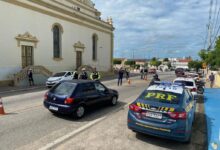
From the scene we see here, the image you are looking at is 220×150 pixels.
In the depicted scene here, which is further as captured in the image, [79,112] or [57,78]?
[57,78]

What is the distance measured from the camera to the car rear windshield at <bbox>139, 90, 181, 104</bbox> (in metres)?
6.33

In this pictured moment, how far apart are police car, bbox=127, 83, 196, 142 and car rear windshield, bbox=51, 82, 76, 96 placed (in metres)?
2.80

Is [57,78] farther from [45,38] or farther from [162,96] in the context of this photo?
[162,96]

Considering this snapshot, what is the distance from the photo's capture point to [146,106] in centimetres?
612

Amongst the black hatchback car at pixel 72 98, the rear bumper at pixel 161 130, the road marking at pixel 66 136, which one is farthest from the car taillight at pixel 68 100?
the rear bumper at pixel 161 130

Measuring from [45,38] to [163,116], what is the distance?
2278 cm

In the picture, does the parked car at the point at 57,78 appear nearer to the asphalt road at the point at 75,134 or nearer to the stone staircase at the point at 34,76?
the stone staircase at the point at 34,76

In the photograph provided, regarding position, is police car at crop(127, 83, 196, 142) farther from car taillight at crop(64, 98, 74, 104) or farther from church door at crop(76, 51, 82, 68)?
church door at crop(76, 51, 82, 68)

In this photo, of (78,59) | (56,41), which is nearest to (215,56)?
(78,59)

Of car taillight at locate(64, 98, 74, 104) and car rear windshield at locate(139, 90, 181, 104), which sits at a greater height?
car rear windshield at locate(139, 90, 181, 104)

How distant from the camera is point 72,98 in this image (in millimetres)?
7887

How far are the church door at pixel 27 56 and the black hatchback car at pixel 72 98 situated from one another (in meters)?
15.9

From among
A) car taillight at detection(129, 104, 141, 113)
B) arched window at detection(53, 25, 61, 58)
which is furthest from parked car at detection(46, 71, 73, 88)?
car taillight at detection(129, 104, 141, 113)

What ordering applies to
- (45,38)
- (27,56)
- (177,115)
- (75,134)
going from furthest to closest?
(45,38), (27,56), (75,134), (177,115)
